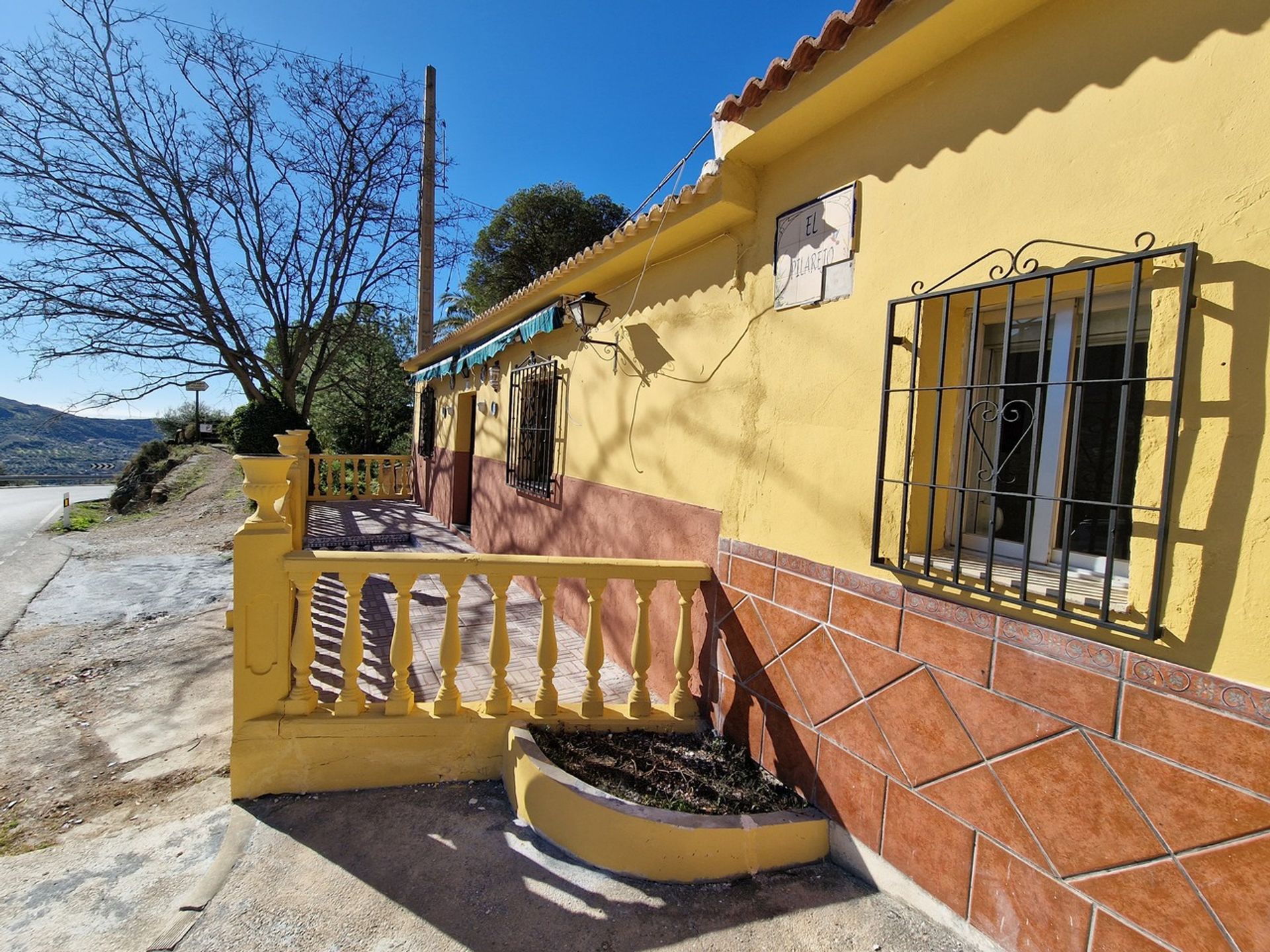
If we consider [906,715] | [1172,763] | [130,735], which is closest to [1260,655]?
[1172,763]

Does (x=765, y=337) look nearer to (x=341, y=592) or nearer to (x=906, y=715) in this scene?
(x=906, y=715)

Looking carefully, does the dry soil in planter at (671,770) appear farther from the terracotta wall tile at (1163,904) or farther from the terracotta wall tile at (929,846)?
the terracotta wall tile at (1163,904)

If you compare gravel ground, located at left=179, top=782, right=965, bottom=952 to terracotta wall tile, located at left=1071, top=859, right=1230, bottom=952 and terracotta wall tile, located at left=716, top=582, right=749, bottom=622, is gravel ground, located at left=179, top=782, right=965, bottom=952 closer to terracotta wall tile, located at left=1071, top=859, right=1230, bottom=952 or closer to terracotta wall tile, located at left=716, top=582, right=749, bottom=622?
terracotta wall tile, located at left=1071, top=859, right=1230, bottom=952

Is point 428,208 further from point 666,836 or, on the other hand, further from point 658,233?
point 666,836

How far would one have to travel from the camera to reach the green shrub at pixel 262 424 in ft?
50.6

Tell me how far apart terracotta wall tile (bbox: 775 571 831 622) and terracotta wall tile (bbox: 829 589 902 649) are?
0.05m

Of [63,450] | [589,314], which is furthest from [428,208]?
[63,450]

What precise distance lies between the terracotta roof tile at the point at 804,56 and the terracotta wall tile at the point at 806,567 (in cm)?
226

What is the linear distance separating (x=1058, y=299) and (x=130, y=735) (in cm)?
584

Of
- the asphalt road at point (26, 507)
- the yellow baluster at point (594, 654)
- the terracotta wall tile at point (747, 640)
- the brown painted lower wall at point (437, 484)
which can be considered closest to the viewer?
the terracotta wall tile at point (747, 640)

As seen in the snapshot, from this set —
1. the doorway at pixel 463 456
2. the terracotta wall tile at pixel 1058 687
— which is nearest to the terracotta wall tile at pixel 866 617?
the terracotta wall tile at pixel 1058 687

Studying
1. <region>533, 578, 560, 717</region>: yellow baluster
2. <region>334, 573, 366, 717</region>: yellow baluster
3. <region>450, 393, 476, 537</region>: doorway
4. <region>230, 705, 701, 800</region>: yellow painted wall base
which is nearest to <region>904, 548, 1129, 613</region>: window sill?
<region>533, 578, 560, 717</region>: yellow baluster

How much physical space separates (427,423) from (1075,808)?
1286cm

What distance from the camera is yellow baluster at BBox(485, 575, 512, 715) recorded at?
3178 mm
